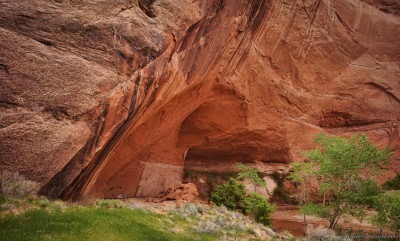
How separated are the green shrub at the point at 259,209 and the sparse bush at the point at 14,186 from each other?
38.5 feet

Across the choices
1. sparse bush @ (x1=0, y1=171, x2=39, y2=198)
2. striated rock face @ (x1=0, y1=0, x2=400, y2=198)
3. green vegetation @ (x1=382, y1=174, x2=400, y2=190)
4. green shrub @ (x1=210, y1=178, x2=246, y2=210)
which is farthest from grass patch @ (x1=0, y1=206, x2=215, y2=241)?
green vegetation @ (x1=382, y1=174, x2=400, y2=190)

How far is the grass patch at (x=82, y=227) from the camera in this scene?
18.8ft

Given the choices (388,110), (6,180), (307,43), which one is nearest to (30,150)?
(6,180)

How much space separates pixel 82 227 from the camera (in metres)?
6.62

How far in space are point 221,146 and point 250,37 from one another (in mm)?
9375

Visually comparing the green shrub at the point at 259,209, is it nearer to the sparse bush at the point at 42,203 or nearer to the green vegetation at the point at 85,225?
the green vegetation at the point at 85,225

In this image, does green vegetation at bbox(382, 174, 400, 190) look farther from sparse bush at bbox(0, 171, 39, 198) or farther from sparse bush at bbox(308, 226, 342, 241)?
sparse bush at bbox(0, 171, 39, 198)

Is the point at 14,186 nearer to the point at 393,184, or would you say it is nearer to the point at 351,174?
the point at 351,174

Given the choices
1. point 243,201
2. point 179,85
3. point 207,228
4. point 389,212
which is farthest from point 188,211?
point 389,212

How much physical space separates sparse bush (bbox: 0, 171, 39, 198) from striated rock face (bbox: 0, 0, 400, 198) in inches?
11.5

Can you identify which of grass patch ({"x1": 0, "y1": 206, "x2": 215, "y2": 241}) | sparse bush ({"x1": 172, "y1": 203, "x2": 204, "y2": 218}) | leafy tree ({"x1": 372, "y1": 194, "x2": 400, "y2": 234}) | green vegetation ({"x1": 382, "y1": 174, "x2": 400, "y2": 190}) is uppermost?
green vegetation ({"x1": 382, "y1": 174, "x2": 400, "y2": 190})

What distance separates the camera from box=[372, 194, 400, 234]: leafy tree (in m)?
12.2

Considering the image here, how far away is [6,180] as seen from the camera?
23.9 ft

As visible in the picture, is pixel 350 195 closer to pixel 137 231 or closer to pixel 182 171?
pixel 137 231
